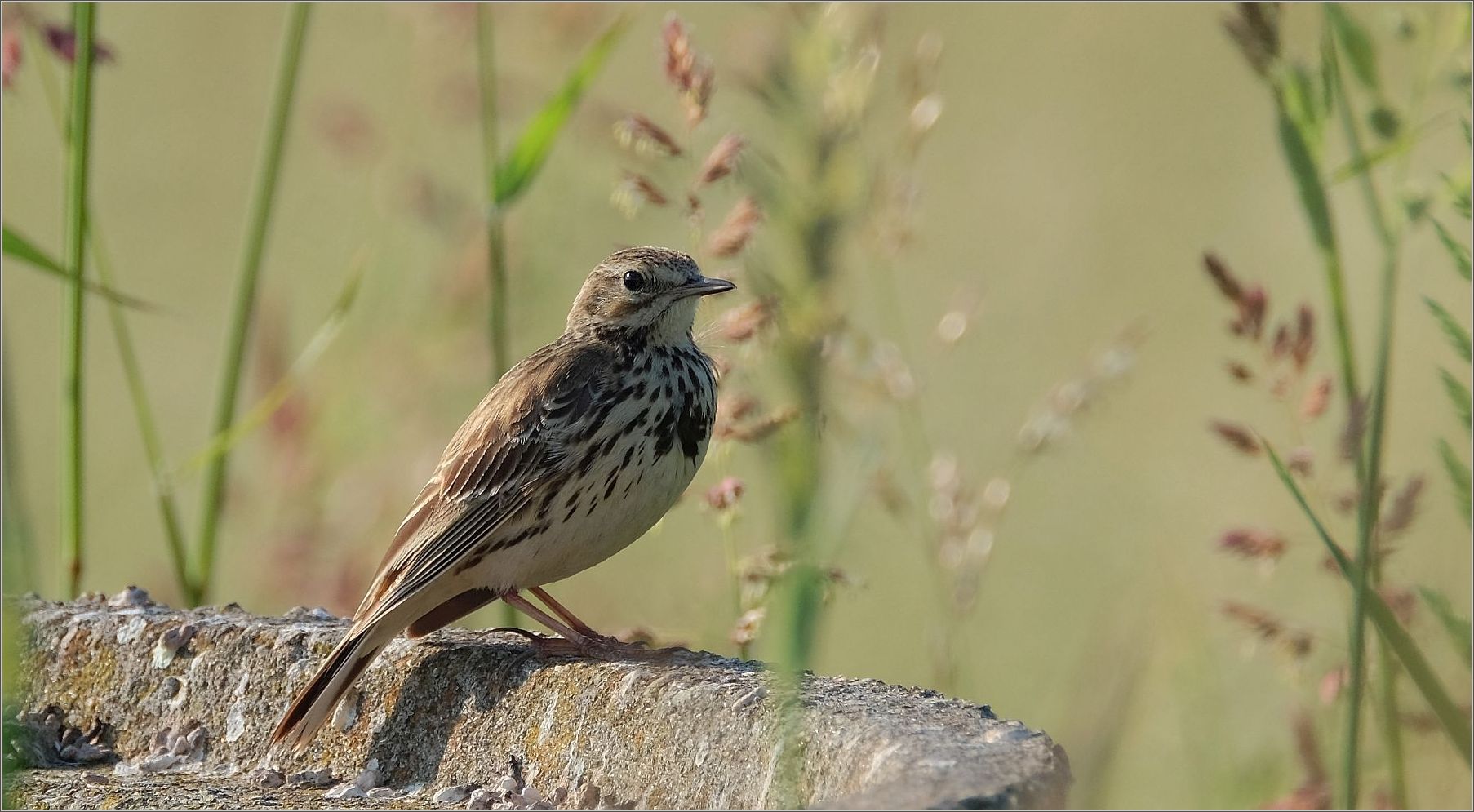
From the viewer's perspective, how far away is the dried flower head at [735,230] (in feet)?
12.1

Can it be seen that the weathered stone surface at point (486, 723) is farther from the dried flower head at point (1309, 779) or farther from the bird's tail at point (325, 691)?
the dried flower head at point (1309, 779)

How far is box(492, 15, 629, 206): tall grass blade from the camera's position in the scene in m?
4.04

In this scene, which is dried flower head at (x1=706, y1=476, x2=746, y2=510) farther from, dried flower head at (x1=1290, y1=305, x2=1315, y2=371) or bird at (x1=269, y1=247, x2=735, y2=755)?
dried flower head at (x1=1290, y1=305, x2=1315, y2=371)

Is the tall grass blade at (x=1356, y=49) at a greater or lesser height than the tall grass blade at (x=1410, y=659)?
greater

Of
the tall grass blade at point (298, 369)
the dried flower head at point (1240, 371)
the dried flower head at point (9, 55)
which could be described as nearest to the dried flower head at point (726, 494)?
the tall grass blade at point (298, 369)

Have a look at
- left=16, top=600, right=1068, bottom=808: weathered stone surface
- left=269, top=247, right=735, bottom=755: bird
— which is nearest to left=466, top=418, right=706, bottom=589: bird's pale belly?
left=269, top=247, right=735, bottom=755: bird

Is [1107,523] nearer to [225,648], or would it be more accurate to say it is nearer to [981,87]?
[981,87]

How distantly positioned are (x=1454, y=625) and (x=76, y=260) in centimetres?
326

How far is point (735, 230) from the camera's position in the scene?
3.72 metres

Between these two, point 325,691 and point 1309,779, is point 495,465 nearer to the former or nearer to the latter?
point 325,691

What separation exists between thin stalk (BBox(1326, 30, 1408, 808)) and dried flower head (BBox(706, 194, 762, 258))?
1329mm

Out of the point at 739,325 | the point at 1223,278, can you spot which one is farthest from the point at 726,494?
the point at 1223,278

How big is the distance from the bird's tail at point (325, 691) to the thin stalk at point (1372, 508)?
2310mm

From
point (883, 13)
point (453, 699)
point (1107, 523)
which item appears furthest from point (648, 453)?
point (1107, 523)
